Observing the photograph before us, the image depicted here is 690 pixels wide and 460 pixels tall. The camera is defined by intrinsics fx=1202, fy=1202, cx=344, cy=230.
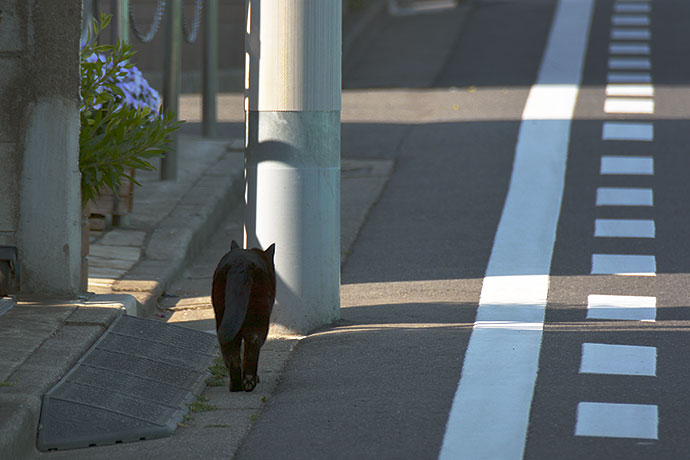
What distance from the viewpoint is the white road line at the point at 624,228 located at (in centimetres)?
998

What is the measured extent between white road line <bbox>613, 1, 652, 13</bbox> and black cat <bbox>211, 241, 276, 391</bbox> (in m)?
17.0

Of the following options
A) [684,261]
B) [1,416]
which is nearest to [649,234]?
[684,261]

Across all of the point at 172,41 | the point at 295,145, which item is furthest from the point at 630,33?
the point at 295,145

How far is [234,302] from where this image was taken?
6.01 m

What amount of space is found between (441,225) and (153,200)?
2682mm

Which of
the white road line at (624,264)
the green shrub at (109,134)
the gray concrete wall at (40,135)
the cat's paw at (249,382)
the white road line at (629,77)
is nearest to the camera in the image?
the cat's paw at (249,382)

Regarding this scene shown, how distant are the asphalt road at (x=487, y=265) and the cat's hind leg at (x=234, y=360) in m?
0.25

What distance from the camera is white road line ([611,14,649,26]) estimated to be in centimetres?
2051

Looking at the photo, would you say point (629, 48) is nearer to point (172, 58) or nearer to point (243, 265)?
point (172, 58)

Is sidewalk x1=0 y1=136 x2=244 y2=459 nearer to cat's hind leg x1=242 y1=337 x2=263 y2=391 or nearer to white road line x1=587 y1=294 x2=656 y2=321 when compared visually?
cat's hind leg x1=242 y1=337 x2=263 y2=391

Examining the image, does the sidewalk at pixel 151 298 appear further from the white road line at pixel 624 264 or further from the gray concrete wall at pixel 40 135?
the white road line at pixel 624 264

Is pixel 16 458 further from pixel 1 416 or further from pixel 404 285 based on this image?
pixel 404 285

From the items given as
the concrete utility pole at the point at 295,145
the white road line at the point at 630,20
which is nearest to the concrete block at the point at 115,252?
the concrete utility pole at the point at 295,145

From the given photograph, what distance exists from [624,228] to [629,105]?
4.99 meters
